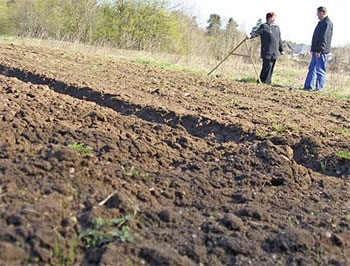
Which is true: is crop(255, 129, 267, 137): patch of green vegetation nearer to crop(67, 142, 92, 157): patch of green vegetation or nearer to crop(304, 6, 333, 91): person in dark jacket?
crop(67, 142, 92, 157): patch of green vegetation

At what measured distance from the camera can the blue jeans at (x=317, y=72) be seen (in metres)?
10.8

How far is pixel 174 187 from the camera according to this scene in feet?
11.5

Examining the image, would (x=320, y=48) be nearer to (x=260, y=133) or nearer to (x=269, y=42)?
(x=269, y=42)

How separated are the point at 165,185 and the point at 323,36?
8348 mm

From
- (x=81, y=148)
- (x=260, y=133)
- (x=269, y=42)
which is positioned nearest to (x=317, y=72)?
(x=269, y=42)

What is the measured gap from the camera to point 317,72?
10.9 meters

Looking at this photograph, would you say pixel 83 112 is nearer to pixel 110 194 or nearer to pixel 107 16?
pixel 110 194

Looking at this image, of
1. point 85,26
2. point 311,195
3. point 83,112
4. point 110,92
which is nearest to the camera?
point 311,195

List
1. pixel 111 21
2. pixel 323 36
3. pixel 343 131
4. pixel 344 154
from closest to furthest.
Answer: pixel 344 154 < pixel 343 131 < pixel 323 36 < pixel 111 21

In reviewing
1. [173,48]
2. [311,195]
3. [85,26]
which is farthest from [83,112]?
[85,26]

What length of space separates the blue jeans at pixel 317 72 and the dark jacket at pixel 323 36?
209mm

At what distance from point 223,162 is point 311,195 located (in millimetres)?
860

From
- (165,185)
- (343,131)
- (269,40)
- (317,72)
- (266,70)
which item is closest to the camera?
(165,185)

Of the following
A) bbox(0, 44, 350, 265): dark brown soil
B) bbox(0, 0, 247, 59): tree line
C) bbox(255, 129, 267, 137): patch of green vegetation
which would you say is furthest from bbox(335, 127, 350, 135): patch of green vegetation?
bbox(0, 0, 247, 59): tree line
